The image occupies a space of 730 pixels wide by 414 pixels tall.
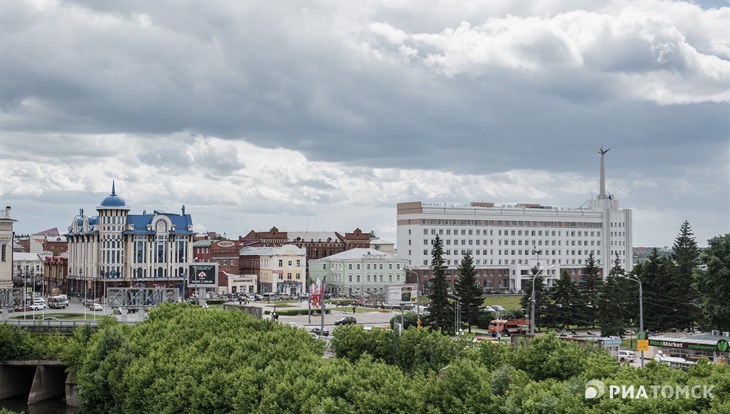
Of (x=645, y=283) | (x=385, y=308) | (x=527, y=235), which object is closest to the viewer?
(x=645, y=283)

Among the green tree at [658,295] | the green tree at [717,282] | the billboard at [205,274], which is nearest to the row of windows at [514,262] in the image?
the billboard at [205,274]

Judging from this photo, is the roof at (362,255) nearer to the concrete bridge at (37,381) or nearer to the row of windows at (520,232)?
the row of windows at (520,232)

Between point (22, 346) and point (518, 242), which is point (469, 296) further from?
point (518, 242)

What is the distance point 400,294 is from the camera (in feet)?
274

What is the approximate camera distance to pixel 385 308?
123m

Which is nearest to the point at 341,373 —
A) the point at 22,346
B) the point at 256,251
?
the point at 22,346

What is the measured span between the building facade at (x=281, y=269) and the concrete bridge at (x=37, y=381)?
7788cm

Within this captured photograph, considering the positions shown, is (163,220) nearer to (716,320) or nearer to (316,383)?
(716,320)

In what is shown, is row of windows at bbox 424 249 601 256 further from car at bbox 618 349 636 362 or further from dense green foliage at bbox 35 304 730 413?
dense green foliage at bbox 35 304 730 413

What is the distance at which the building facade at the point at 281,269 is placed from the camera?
511 feet

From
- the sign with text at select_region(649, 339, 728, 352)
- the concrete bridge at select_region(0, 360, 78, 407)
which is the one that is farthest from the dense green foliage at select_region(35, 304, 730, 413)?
the sign with text at select_region(649, 339, 728, 352)

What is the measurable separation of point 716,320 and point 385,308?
58156mm

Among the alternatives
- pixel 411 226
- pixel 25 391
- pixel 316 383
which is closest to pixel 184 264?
pixel 411 226

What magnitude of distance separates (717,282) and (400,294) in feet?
95.0
